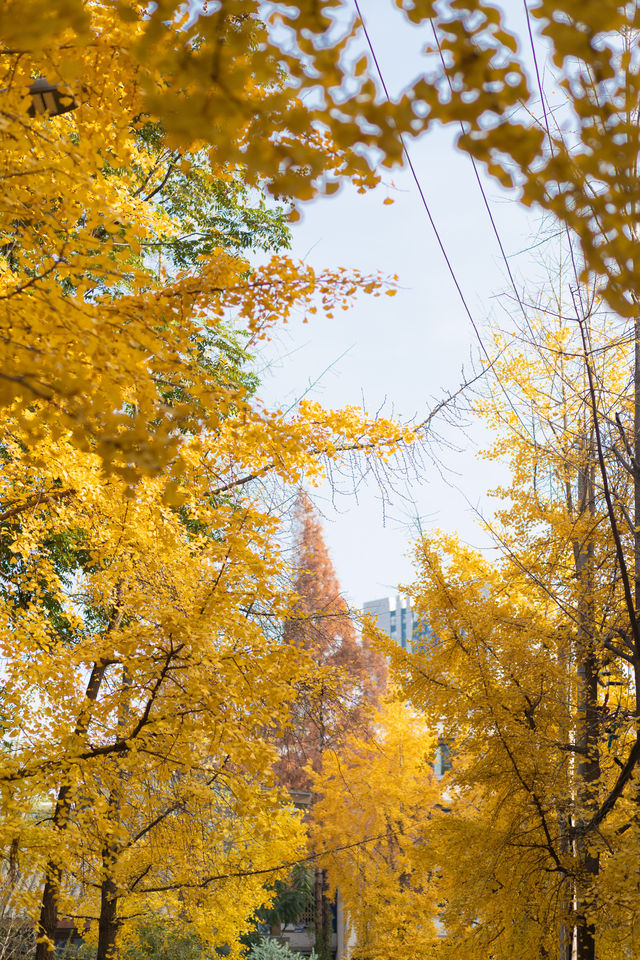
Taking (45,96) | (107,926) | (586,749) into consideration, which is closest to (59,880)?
(107,926)

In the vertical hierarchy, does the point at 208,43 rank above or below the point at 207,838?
above

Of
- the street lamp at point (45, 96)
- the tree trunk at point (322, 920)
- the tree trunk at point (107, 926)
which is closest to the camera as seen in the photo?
the street lamp at point (45, 96)

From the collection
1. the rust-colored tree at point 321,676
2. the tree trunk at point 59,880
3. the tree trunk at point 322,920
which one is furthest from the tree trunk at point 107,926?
Result: the tree trunk at point 322,920

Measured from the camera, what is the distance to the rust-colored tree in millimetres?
5629

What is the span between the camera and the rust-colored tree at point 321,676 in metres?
5.63

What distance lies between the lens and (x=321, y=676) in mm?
5141

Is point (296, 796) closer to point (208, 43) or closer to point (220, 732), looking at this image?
point (220, 732)

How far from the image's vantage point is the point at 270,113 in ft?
6.34

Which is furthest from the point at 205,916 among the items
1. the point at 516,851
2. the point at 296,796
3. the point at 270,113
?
the point at 296,796

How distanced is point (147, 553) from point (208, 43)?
423cm

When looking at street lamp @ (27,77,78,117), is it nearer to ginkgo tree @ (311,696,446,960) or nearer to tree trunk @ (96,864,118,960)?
tree trunk @ (96,864,118,960)

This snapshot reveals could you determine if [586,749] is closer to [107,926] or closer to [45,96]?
[107,926]

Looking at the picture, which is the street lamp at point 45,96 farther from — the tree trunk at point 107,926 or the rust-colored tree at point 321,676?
the tree trunk at point 107,926

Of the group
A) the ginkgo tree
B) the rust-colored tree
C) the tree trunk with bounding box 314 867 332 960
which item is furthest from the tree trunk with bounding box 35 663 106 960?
the tree trunk with bounding box 314 867 332 960
